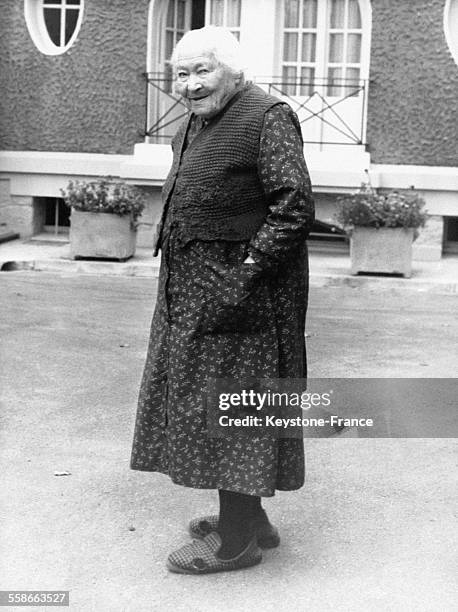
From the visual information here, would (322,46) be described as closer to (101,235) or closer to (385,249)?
(385,249)

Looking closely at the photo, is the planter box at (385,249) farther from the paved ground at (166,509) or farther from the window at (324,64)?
the paved ground at (166,509)

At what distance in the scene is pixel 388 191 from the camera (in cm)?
1348

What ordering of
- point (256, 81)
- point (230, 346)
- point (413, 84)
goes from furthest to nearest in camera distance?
point (256, 81)
point (413, 84)
point (230, 346)

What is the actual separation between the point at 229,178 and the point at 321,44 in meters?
10.4

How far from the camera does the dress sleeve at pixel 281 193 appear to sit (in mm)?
4059

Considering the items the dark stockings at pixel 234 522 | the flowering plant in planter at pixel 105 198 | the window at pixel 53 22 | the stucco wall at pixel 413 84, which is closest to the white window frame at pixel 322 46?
the stucco wall at pixel 413 84

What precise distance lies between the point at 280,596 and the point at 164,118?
35.6 ft

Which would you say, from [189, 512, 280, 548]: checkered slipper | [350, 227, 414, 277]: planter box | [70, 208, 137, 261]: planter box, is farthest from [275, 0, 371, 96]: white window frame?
[189, 512, 280, 548]: checkered slipper

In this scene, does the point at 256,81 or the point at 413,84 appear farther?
the point at 256,81

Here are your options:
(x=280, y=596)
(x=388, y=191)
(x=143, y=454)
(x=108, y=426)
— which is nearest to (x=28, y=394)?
(x=108, y=426)

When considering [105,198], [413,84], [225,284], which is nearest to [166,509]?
[225,284]

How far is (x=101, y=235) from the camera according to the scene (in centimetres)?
1255

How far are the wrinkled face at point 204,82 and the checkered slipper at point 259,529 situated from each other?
1.49 m

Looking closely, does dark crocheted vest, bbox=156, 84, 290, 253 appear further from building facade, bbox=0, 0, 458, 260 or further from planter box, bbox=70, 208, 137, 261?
building facade, bbox=0, 0, 458, 260
